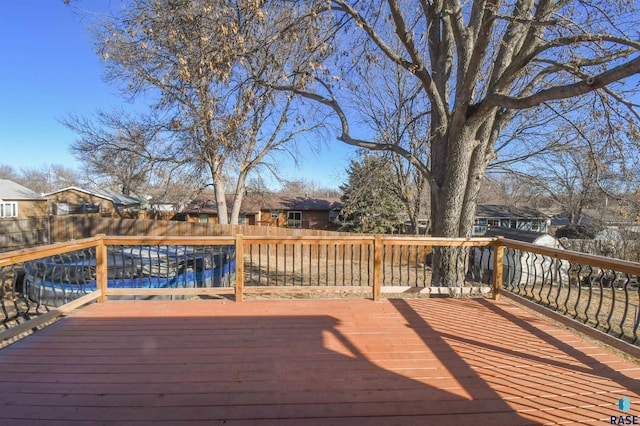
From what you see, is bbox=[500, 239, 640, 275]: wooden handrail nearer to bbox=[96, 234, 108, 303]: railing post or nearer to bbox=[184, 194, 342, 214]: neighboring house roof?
bbox=[96, 234, 108, 303]: railing post

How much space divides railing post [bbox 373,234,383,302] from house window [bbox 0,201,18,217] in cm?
3025

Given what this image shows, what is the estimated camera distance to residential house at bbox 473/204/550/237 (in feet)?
93.2

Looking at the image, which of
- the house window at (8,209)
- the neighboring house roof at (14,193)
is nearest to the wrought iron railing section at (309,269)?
the neighboring house roof at (14,193)

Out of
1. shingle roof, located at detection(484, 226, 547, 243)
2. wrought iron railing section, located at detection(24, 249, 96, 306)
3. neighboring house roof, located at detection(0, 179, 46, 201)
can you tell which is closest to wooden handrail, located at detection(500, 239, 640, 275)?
wrought iron railing section, located at detection(24, 249, 96, 306)

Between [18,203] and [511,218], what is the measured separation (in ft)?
133

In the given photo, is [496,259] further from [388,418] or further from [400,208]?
[400,208]

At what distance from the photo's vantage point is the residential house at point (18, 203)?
2338cm

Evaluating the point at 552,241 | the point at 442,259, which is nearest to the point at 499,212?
the point at 552,241

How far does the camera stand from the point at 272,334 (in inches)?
131

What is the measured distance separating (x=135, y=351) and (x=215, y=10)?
15.2 ft

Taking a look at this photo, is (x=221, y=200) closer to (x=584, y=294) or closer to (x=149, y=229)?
(x=149, y=229)

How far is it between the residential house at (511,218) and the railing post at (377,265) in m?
26.6

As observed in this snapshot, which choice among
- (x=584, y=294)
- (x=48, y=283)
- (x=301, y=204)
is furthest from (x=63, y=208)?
(x=584, y=294)

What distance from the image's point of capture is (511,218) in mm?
28984
